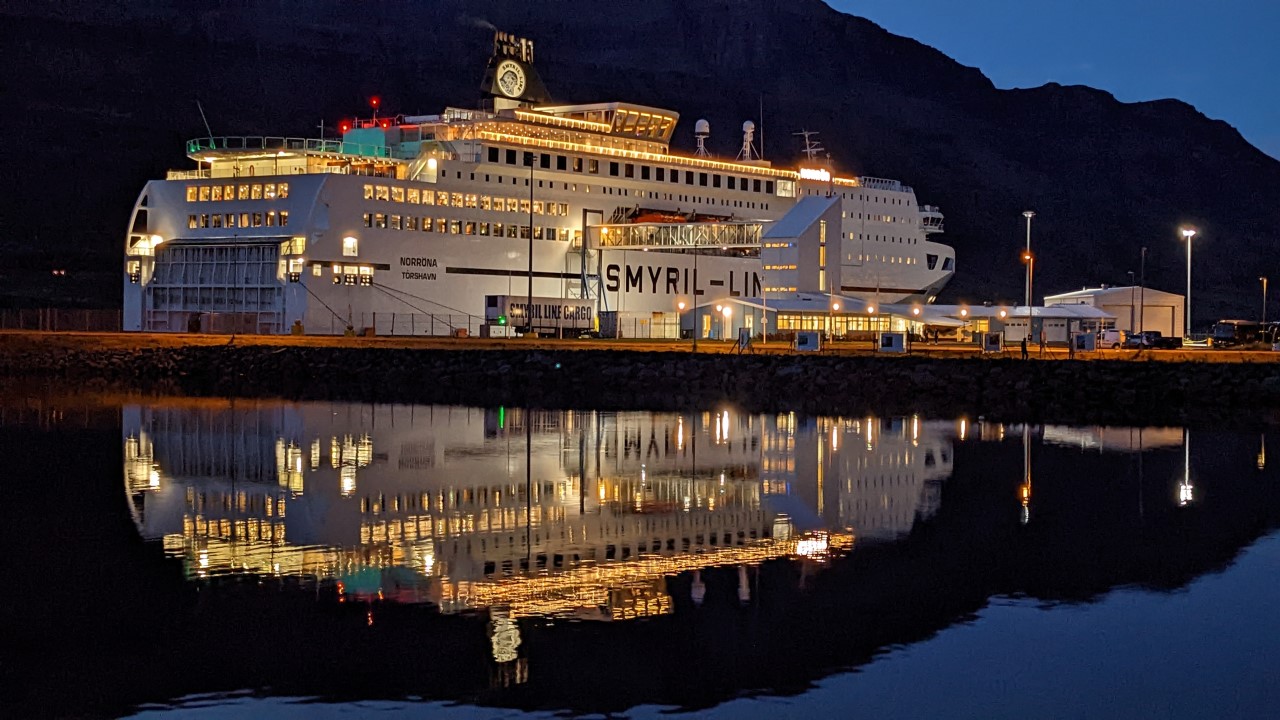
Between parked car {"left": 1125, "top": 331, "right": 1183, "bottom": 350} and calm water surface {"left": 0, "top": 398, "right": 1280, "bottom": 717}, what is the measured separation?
123ft

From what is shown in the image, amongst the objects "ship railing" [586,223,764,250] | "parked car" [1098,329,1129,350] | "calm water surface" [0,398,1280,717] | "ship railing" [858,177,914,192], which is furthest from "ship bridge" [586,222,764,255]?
"calm water surface" [0,398,1280,717]

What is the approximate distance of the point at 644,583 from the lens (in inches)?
543

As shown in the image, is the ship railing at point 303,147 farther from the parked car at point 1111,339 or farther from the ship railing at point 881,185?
the ship railing at point 881,185

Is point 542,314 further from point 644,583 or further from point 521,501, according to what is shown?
point 644,583

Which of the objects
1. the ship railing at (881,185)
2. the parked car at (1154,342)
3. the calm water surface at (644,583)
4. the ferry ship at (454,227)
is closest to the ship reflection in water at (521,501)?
the calm water surface at (644,583)

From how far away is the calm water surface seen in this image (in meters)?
10.4

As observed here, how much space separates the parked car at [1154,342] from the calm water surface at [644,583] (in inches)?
1479

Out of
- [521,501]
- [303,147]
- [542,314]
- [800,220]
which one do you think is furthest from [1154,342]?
[521,501]

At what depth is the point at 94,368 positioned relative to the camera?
5362cm

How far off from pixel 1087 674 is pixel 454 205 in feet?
171

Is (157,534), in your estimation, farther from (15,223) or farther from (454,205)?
(15,223)

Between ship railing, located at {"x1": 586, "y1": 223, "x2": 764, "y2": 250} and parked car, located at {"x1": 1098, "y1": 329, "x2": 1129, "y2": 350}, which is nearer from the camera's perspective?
parked car, located at {"x1": 1098, "y1": 329, "x2": 1129, "y2": 350}

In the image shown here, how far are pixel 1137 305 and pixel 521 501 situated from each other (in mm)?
64051

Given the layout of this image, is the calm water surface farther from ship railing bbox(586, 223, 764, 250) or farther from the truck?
ship railing bbox(586, 223, 764, 250)
